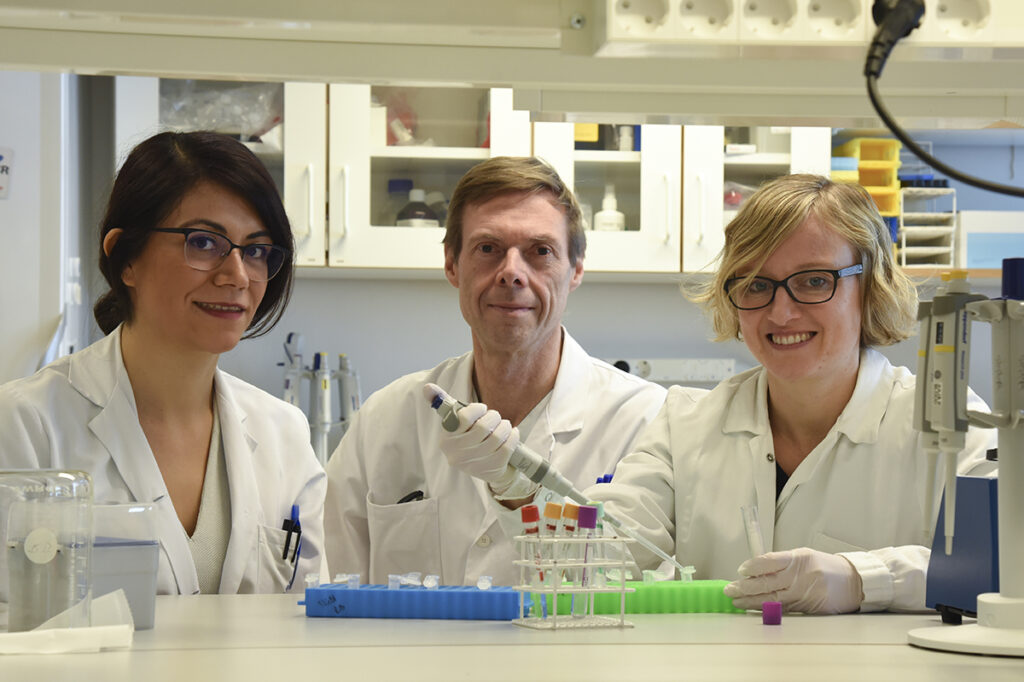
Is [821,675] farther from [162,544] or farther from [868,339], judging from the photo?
[162,544]

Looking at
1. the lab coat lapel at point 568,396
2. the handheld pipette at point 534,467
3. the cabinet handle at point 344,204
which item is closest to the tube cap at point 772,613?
the handheld pipette at point 534,467

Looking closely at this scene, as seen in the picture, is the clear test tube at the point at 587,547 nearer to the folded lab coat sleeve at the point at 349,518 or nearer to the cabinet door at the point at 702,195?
the folded lab coat sleeve at the point at 349,518

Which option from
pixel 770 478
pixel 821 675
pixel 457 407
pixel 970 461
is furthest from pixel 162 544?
pixel 970 461

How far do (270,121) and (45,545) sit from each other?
7.49 ft

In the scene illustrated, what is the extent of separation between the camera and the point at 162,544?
1.76 metres

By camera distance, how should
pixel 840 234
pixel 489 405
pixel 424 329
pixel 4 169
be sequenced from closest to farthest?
pixel 840 234
pixel 489 405
pixel 4 169
pixel 424 329

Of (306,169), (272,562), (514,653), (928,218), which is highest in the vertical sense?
(306,169)

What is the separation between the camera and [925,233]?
347cm

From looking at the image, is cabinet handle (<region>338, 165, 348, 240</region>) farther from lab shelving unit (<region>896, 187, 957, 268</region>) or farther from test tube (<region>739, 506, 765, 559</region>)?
test tube (<region>739, 506, 765, 559</region>)

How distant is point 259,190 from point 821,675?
4.38ft

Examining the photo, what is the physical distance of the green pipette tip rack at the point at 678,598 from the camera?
1.37 meters

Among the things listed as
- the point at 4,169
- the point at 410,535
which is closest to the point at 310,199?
the point at 4,169

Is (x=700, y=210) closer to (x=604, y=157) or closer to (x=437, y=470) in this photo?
(x=604, y=157)

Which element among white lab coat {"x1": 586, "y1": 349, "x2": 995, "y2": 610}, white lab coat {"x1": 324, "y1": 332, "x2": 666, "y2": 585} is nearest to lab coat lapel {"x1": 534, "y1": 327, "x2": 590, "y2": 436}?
white lab coat {"x1": 324, "y1": 332, "x2": 666, "y2": 585}
